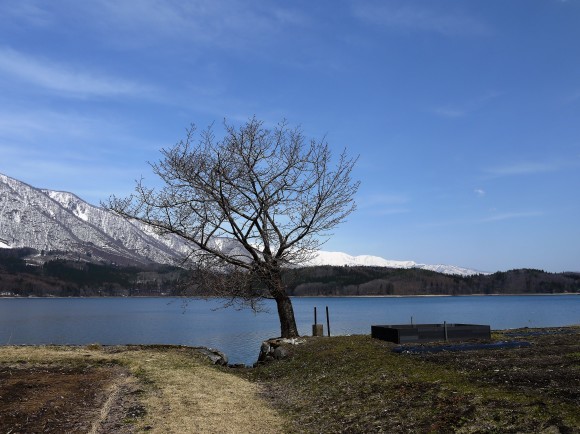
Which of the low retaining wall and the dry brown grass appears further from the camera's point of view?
the low retaining wall

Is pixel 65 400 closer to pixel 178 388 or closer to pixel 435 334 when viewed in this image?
pixel 178 388

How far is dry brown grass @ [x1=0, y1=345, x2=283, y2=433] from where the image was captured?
13.5 m

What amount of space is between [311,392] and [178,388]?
15.4 ft

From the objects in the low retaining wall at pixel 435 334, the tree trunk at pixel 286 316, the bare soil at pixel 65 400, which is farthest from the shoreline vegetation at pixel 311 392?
the tree trunk at pixel 286 316

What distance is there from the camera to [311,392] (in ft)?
57.0

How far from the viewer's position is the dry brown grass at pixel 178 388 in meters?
13.5

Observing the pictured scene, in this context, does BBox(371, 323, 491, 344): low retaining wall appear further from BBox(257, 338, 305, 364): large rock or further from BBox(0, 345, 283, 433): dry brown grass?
BBox(0, 345, 283, 433): dry brown grass

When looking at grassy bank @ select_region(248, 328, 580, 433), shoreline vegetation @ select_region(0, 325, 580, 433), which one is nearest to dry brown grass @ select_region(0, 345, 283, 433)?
shoreline vegetation @ select_region(0, 325, 580, 433)

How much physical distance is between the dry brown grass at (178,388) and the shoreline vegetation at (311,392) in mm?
45

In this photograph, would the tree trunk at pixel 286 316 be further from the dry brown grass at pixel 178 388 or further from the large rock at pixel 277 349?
the dry brown grass at pixel 178 388

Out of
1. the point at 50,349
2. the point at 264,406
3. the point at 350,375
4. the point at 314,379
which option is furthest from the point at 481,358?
the point at 50,349

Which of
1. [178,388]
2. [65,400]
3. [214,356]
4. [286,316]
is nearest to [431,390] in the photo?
[178,388]

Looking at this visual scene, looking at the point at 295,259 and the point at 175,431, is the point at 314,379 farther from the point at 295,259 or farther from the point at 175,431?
the point at 295,259

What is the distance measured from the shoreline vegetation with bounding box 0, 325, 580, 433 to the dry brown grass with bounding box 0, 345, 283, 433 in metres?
0.04
